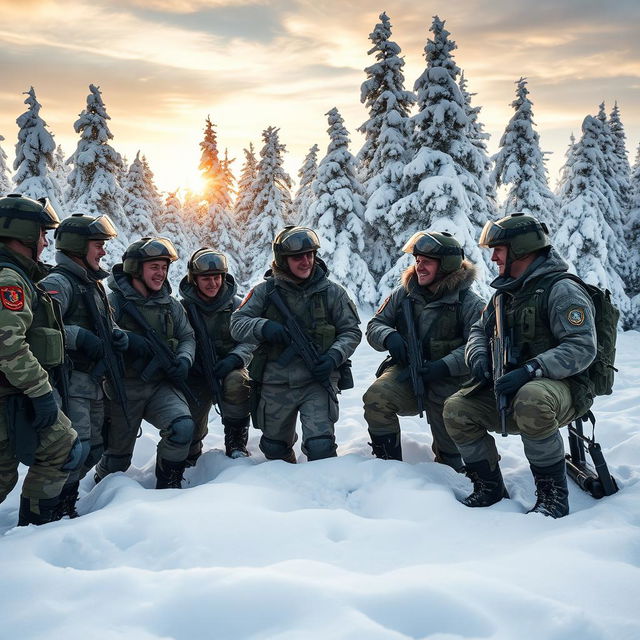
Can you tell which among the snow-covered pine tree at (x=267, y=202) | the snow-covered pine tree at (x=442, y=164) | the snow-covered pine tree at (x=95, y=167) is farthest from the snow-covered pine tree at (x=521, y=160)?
the snow-covered pine tree at (x=95, y=167)

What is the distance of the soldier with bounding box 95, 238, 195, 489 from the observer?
205 inches

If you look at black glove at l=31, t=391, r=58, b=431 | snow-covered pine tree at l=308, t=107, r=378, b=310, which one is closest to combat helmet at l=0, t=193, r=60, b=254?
black glove at l=31, t=391, r=58, b=431

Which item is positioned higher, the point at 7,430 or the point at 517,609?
the point at 7,430

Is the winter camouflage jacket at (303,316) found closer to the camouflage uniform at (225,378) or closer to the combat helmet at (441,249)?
the camouflage uniform at (225,378)

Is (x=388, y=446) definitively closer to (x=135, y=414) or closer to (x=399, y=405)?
(x=399, y=405)

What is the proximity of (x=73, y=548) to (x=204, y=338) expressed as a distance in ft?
9.74

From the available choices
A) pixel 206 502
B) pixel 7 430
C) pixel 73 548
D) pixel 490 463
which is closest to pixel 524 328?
pixel 490 463

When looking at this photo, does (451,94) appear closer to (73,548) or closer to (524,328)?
(524,328)

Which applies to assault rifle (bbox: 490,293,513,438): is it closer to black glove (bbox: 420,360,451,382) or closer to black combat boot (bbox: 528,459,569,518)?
black combat boot (bbox: 528,459,569,518)

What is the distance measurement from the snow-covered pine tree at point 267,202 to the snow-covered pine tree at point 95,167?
8205 millimetres

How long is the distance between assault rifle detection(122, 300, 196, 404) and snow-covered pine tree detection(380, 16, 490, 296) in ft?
41.9

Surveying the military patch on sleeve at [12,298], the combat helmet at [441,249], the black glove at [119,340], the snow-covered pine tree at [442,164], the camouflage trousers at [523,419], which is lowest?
the camouflage trousers at [523,419]

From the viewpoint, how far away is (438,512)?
3873 mm

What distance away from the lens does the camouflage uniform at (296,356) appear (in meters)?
5.45
